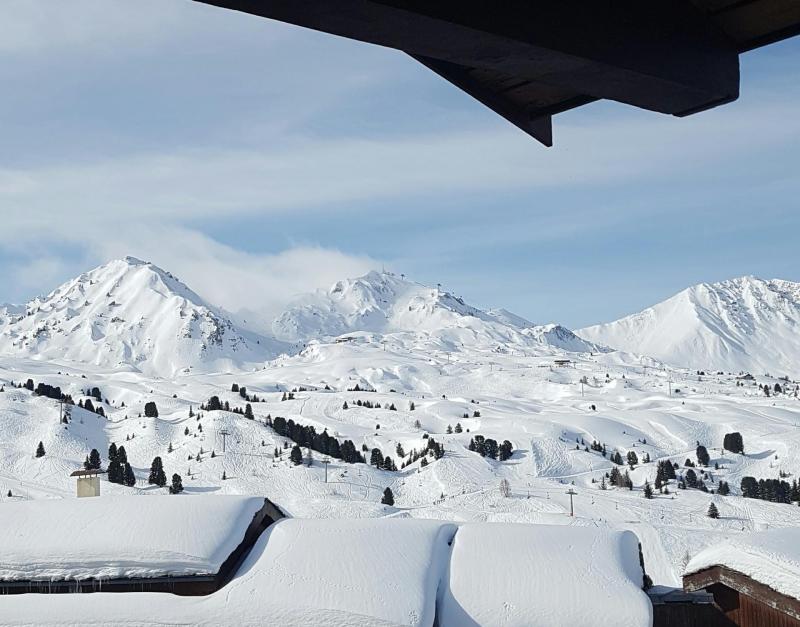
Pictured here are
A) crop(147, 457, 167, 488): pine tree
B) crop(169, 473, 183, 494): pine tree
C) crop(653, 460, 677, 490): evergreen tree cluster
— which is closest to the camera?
crop(169, 473, 183, 494): pine tree

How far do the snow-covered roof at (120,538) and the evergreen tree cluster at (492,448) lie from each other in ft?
293

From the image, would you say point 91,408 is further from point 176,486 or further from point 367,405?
point 176,486

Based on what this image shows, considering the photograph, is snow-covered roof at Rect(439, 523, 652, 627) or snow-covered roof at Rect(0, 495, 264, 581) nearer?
snow-covered roof at Rect(439, 523, 652, 627)

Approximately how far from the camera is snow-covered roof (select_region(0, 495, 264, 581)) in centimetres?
1109

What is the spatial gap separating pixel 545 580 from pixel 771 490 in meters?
90.2

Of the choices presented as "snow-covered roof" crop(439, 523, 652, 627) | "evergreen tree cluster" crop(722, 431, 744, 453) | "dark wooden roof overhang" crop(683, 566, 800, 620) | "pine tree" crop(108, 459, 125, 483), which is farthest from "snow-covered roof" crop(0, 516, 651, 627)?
"evergreen tree cluster" crop(722, 431, 744, 453)

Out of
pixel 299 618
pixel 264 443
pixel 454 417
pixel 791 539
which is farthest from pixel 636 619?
pixel 454 417

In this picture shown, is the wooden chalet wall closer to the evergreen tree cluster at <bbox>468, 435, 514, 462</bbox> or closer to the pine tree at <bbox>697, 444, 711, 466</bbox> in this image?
the evergreen tree cluster at <bbox>468, 435, 514, 462</bbox>

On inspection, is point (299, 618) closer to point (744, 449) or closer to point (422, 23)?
point (422, 23)

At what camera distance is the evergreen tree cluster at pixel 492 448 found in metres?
101

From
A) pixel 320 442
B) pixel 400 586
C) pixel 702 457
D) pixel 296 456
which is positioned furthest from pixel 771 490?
pixel 400 586

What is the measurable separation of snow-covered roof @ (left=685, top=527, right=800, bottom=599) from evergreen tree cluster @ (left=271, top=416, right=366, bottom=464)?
279 feet

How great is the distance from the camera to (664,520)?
68.2 meters

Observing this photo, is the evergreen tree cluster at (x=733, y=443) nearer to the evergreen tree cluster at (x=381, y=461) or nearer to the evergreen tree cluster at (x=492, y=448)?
the evergreen tree cluster at (x=492, y=448)
